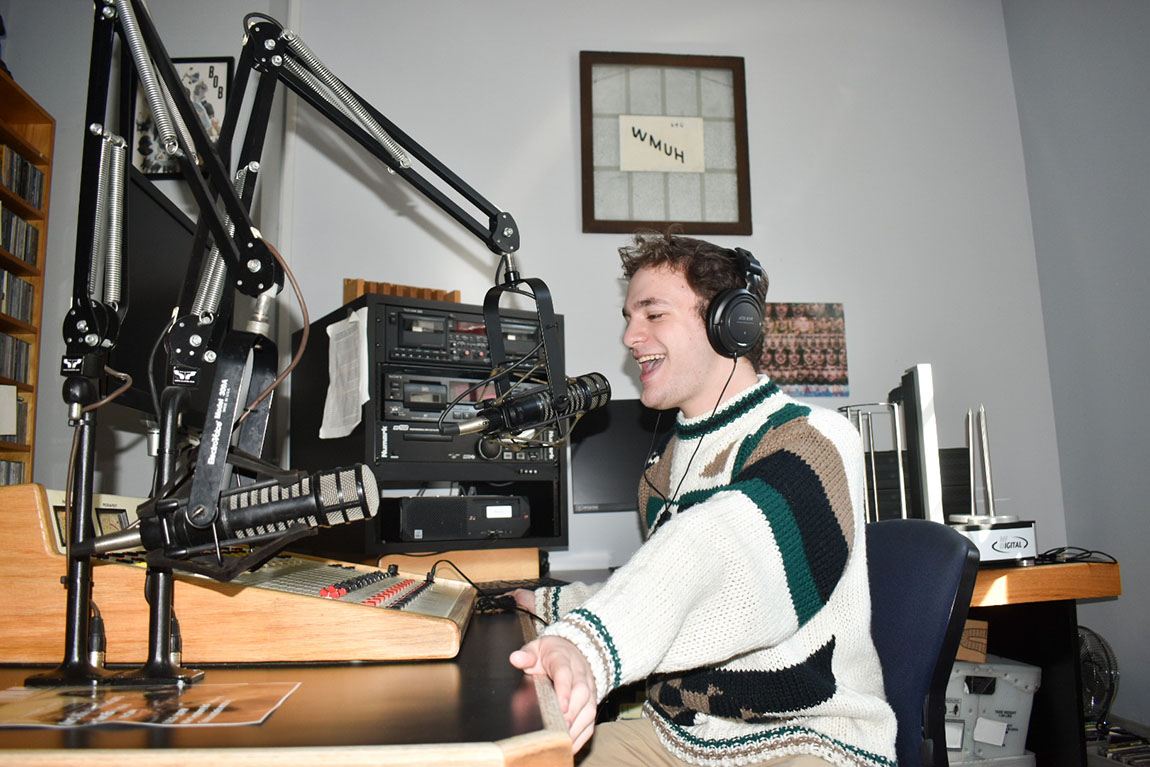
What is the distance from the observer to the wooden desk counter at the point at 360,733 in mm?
514

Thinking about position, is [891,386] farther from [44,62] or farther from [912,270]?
[44,62]

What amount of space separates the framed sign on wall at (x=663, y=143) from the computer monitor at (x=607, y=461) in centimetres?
62

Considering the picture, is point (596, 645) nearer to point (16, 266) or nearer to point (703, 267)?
point (703, 267)

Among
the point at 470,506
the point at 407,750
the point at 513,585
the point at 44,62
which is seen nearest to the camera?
the point at 407,750

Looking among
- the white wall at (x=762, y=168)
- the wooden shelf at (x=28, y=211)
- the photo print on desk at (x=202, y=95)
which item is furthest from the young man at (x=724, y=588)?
the wooden shelf at (x=28, y=211)

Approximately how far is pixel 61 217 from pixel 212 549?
79.9 inches

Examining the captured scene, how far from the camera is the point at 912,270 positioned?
258 cm

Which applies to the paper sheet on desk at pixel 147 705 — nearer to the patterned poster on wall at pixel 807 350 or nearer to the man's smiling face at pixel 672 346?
the man's smiling face at pixel 672 346

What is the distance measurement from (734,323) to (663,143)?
1.44 metres

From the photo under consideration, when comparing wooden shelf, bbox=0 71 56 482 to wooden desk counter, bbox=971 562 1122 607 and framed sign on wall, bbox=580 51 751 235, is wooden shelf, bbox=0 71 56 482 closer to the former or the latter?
framed sign on wall, bbox=580 51 751 235

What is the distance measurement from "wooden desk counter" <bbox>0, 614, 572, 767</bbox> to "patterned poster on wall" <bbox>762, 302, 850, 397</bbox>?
6.14 ft

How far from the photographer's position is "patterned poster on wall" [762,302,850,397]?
8.07ft

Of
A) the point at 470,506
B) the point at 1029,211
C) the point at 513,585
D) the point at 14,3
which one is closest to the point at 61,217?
the point at 14,3

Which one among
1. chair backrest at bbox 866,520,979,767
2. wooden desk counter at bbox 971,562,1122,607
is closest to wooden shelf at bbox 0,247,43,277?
chair backrest at bbox 866,520,979,767
